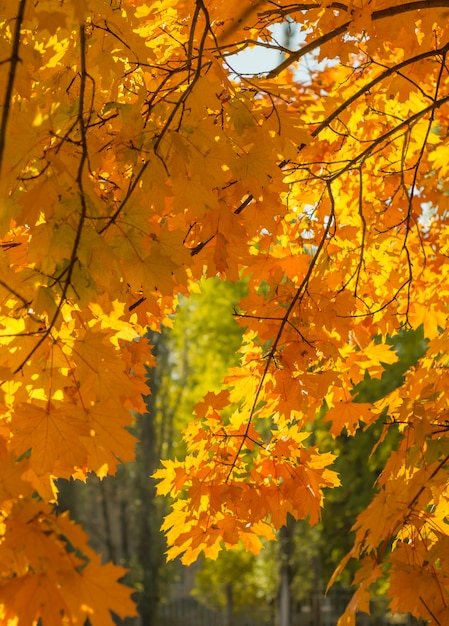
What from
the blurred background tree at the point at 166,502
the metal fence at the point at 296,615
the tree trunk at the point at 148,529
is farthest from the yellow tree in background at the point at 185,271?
the metal fence at the point at 296,615

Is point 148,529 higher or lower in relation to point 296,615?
higher

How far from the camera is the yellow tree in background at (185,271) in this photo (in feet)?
7.44

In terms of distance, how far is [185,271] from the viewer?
2.72 m

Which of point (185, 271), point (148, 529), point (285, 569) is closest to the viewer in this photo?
point (185, 271)

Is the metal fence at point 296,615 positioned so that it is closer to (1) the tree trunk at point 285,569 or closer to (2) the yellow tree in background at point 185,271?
(1) the tree trunk at point 285,569

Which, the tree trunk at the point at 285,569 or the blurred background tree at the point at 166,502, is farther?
the tree trunk at the point at 285,569

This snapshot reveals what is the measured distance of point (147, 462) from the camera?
60.1ft

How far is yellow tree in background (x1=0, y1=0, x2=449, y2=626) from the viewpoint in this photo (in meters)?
2.27

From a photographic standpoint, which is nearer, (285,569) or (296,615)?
(285,569)

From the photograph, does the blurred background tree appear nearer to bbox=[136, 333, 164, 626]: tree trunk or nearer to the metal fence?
bbox=[136, 333, 164, 626]: tree trunk

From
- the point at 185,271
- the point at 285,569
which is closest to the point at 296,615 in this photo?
the point at 285,569

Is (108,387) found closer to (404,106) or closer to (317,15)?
(317,15)

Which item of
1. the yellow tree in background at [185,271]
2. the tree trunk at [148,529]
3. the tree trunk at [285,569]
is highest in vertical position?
the tree trunk at [148,529]

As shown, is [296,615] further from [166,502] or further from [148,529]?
[148,529]
